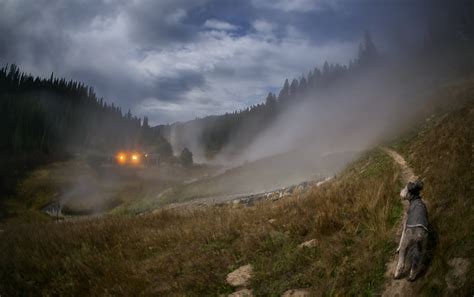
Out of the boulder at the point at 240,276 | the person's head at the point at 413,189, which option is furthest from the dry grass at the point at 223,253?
the person's head at the point at 413,189

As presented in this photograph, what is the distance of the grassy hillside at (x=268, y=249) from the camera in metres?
5.59

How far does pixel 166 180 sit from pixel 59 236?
4823 centimetres

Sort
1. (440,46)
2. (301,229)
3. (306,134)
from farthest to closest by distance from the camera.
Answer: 1. (440,46)
2. (306,134)
3. (301,229)

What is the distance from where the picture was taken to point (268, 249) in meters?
7.55

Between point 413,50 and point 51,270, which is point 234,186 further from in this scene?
point 413,50

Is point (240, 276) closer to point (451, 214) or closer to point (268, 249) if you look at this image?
point (268, 249)

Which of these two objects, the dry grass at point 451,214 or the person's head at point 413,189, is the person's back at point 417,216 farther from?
the dry grass at point 451,214

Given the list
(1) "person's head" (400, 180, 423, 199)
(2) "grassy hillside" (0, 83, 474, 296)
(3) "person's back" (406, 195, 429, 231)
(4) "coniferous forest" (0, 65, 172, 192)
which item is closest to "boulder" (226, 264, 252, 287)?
(2) "grassy hillside" (0, 83, 474, 296)

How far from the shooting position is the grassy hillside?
5.59 metres

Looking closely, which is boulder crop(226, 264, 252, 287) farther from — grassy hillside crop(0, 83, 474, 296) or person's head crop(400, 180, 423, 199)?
person's head crop(400, 180, 423, 199)

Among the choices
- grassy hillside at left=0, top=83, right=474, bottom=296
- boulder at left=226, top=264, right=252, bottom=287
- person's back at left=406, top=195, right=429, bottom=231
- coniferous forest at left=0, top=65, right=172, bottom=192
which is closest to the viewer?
person's back at left=406, top=195, right=429, bottom=231

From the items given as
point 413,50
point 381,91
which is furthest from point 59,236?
point 413,50

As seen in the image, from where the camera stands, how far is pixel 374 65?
118m

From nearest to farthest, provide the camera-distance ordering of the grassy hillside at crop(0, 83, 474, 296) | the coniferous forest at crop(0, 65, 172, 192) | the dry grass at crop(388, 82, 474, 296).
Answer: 1. the dry grass at crop(388, 82, 474, 296)
2. the grassy hillside at crop(0, 83, 474, 296)
3. the coniferous forest at crop(0, 65, 172, 192)
